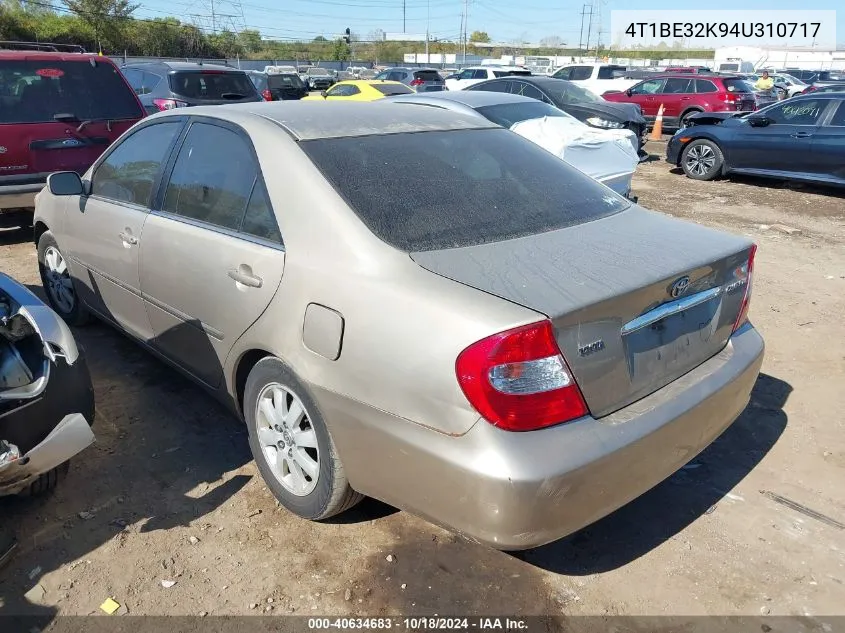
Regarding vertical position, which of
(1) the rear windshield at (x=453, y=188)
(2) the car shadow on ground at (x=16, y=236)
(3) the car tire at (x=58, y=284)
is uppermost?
(1) the rear windshield at (x=453, y=188)

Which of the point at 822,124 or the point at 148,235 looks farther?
the point at 822,124

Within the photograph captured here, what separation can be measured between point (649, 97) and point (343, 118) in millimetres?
17280

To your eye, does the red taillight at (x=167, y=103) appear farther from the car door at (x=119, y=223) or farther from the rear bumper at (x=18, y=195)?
the car door at (x=119, y=223)

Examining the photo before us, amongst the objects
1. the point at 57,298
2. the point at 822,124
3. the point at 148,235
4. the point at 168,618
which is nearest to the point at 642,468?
the point at 168,618

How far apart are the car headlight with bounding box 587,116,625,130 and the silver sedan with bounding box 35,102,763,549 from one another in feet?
25.5

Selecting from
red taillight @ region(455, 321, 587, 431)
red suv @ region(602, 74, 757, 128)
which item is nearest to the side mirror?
red taillight @ region(455, 321, 587, 431)

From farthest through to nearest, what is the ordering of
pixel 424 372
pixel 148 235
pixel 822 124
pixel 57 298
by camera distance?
pixel 822 124
pixel 57 298
pixel 148 235
pixel 424 372

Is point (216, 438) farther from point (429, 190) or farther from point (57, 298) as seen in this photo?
point (57, 298)

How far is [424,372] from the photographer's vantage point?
2.11 metres

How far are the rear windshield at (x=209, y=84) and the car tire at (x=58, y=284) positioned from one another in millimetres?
7479

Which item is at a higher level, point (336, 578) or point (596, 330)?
point (596, 330)

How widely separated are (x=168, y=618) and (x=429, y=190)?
1.89 meters

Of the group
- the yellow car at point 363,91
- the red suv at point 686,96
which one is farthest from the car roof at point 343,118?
the red suv at point 686,96

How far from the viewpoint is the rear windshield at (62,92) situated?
6340 mm
